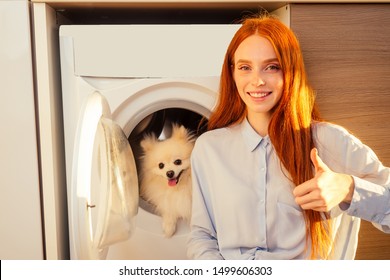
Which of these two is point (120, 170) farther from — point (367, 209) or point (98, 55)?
point (367, 209)

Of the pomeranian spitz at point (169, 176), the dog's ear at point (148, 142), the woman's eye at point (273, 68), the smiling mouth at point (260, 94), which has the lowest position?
the pomeranian spitz at point (169, 176)

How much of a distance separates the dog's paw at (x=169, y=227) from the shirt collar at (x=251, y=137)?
263mm

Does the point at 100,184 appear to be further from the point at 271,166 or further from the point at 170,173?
the point at 271,166

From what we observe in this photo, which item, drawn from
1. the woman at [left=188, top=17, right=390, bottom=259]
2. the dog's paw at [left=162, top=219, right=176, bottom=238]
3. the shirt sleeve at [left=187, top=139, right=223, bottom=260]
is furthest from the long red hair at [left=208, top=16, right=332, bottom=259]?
the dog's paw at [left=162, top=219, right=176, bottom=238]

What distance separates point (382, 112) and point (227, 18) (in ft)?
1.50

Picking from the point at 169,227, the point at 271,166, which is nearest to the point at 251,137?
the point at 271,166

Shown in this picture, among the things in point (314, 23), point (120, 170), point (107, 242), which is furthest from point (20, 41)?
point (314, 23)

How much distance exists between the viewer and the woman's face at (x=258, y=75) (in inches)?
35.5

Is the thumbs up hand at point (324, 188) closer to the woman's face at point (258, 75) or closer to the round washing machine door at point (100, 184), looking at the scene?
the woman's face at point (258, 75)

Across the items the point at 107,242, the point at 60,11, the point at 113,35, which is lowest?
the point at 107,242

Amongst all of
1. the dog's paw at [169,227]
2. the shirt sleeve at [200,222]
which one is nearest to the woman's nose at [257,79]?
the shirt sleeve at [200,222]

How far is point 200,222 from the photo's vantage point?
0.96 meters

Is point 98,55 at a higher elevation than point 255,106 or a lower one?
higher

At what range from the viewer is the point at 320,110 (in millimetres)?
1006
